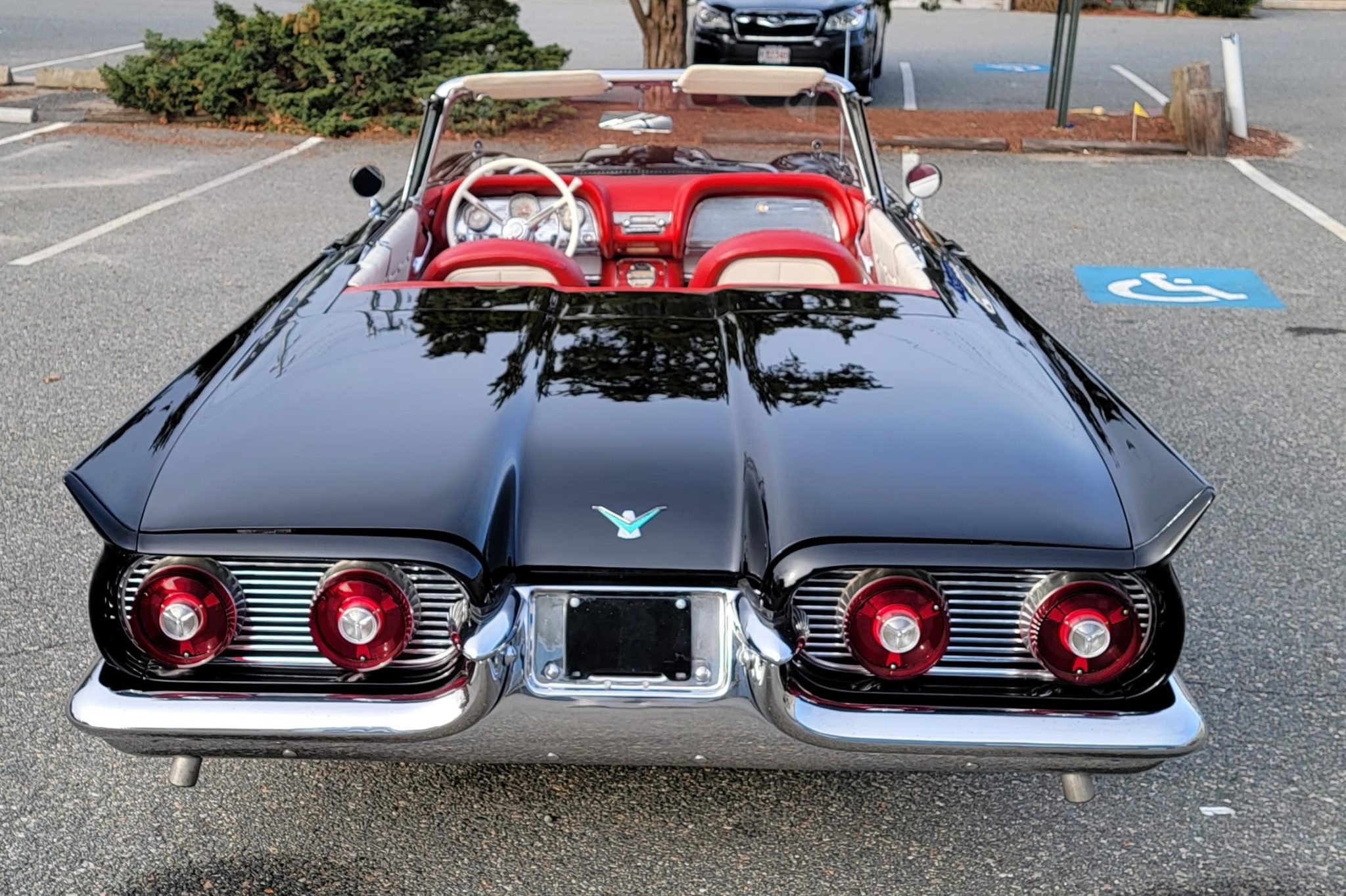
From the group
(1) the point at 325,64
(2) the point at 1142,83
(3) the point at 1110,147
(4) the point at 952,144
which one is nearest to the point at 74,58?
(1) the point at 325,64

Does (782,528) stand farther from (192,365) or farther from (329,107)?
(329,107)

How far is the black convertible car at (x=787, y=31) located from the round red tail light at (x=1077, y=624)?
10.5m

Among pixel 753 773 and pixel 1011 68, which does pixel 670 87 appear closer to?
pixel 753 773

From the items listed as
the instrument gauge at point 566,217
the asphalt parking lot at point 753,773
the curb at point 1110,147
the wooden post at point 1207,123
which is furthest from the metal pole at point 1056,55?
the instrument gauge at point 566,217

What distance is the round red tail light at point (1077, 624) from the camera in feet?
7.31

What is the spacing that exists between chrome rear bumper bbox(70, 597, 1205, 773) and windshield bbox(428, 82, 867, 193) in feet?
8.25

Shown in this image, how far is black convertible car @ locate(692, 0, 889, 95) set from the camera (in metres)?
12.2

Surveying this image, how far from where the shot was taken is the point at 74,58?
603 inches

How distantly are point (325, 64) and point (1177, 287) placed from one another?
7512 mm

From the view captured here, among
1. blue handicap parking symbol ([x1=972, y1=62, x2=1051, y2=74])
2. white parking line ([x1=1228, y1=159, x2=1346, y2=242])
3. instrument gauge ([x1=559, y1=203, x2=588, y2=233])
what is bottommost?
blue handicap parking symbol ([x1=972, y1=62, x2=1051, y2=74])

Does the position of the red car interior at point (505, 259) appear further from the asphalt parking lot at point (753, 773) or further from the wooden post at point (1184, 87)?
the wooden post at point (1184, 87)

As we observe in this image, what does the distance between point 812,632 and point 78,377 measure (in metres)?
4.16

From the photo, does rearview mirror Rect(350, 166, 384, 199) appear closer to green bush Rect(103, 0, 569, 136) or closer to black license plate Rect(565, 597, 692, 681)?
black license plate Rect(565, 597, 692, 681)

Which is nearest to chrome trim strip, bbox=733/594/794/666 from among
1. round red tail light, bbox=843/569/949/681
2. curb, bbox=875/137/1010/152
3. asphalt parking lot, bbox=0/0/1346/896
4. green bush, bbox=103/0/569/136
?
round red tail light, bbox=843/569/949/681
